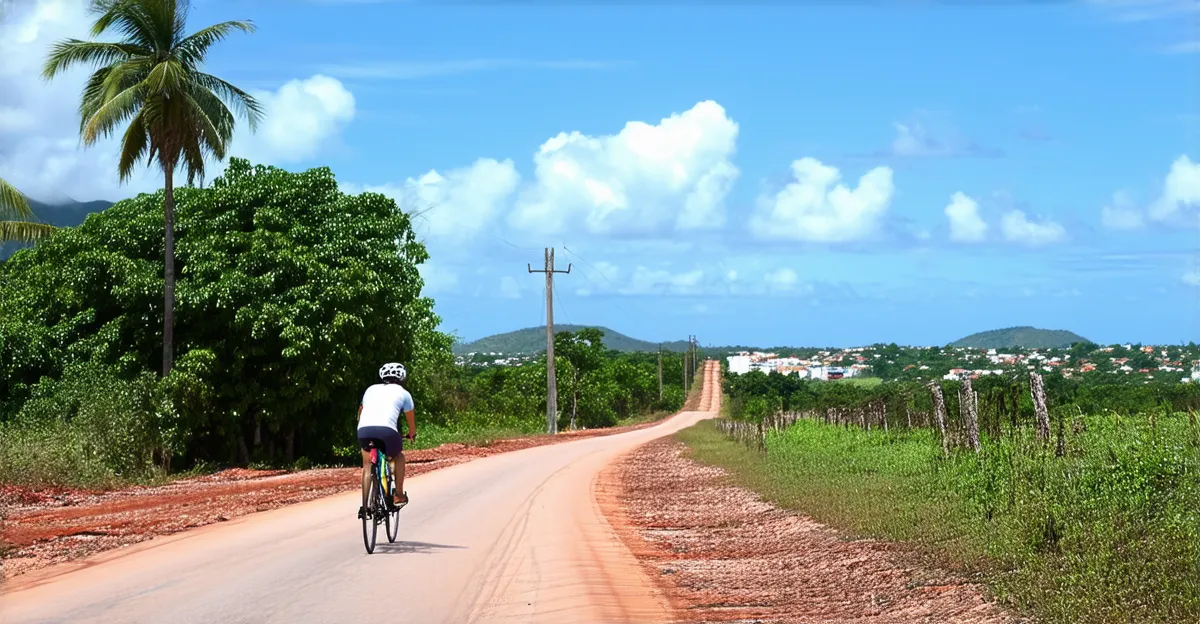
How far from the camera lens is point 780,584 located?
11602mm

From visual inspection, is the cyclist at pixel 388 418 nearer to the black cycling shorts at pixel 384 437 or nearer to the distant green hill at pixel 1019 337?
the black cycling shorts at pixel 384 437

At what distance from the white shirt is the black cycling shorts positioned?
44 mm

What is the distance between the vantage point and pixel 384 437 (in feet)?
41.7

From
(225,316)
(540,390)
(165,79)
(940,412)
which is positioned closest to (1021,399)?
(940,412)

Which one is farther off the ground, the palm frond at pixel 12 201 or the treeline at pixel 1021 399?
the palm frond at pixel 12 201

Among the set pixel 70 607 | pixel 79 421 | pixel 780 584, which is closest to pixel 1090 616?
pixel 780 584

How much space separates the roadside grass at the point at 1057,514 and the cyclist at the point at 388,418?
542cm

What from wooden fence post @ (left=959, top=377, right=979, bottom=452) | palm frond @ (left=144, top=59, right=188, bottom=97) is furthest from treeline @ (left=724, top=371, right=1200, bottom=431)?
palm frond @ (left=144, top=59, right=188, bottom=97)

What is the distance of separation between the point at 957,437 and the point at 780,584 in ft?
27.5

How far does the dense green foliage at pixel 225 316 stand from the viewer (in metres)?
26.0

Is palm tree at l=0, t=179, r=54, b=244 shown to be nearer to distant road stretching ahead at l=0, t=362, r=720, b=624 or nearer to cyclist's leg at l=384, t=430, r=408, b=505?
distant road stretching ahead at l=0, t=362, r=720, b=624

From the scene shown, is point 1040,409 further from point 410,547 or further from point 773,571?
point 410,547

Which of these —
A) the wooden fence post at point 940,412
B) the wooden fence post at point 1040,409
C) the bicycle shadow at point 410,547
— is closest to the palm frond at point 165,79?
the bicycle shadow at point 410,547

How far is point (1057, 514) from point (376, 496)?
691 cm
